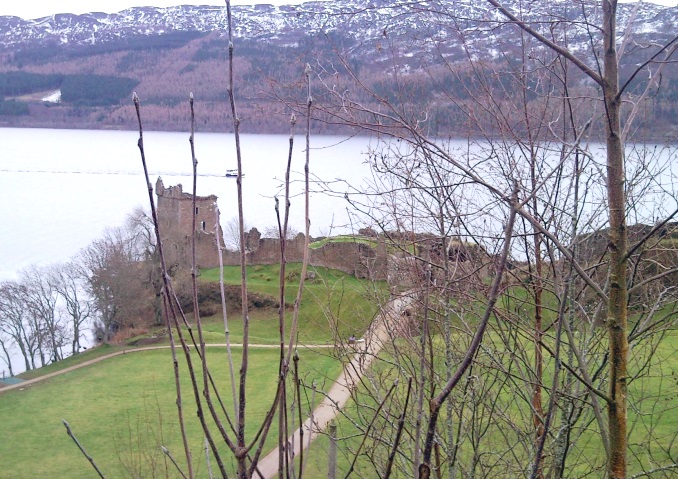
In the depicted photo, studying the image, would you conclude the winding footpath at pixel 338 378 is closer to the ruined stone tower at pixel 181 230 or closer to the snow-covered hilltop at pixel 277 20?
the snow-covered hilltop at pixel 277 20

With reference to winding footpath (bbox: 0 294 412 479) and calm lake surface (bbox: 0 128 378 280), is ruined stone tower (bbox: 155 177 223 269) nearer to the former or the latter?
calm lake surface (bbox: 0 128 378 280)

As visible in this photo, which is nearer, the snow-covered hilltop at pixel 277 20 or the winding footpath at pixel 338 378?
the snow-covered hilltop at pixel 277 20

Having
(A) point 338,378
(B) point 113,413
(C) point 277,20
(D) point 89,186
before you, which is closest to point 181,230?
(B) point 113,413

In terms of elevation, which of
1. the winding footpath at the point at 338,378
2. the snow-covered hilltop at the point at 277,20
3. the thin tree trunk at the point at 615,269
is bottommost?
the winding footpath at the point at 338,378

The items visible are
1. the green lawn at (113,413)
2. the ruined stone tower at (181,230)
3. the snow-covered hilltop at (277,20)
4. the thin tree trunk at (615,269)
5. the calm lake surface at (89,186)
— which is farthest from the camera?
the ruined stone tower at (181,230)

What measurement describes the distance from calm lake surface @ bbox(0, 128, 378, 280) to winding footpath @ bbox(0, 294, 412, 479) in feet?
4.62

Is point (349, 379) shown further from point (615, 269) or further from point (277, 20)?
point (615, 269)

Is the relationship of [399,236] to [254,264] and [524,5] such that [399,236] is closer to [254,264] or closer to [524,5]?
[524,5]

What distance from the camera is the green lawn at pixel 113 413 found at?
1517 cm

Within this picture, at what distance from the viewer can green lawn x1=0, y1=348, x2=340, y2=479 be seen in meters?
15.2

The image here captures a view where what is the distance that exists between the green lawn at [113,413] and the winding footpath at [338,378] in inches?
23.9

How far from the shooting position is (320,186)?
3.71 m

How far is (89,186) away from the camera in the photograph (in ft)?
220

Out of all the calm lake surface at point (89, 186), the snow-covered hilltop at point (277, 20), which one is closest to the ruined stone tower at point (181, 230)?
the calm lake surface at point (89, 186)
